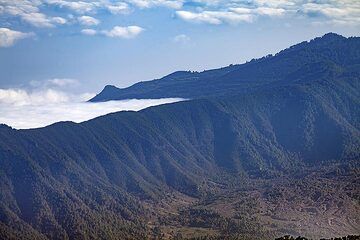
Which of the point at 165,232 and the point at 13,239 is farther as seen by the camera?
the point at 165,232

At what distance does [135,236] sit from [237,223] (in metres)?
31.8

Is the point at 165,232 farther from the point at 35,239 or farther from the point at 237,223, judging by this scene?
the point at 35,239

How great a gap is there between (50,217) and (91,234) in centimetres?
1611

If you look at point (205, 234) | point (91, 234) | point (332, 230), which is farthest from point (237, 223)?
Result: point (91, 234)

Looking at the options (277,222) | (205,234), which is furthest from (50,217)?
(277,222)

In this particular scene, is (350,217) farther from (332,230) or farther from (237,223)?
(237,223)

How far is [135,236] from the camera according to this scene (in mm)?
192125

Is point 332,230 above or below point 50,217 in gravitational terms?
below

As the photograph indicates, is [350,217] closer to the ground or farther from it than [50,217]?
closer to the ground

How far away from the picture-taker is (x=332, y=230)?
7274 inches

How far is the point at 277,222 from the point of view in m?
198

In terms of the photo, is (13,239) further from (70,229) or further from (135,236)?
(135,236)

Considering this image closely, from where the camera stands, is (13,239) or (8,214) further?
(8,214)

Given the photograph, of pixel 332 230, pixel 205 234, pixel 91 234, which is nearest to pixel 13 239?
pixel 91 234
